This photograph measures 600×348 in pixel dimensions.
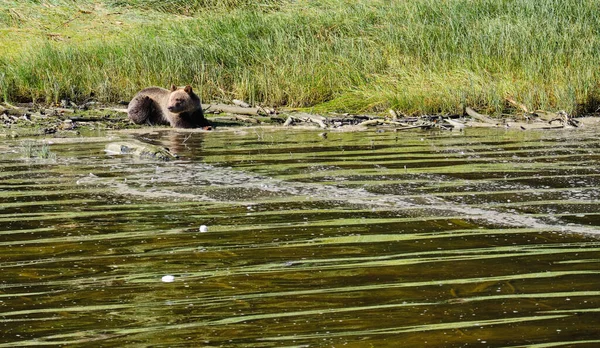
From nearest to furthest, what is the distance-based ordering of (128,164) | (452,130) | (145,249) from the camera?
(145,249) → (128,164) → (452,130)

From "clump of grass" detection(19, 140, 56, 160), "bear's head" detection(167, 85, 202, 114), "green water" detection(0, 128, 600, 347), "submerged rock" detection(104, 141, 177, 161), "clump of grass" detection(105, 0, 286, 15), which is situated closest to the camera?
"green water" detection(0, 128, 600, 347)

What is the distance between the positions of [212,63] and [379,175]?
28.8 feet

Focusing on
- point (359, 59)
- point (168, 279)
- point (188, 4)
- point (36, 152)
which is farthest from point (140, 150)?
point (188, 4)

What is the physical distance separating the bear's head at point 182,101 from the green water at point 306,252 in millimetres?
3923

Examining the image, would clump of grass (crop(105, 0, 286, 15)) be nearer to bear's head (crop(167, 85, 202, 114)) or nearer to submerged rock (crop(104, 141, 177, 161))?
bear's head (crop(167, 85, 202, 114))

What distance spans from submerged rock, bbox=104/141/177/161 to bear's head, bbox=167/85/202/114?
2.84 meters

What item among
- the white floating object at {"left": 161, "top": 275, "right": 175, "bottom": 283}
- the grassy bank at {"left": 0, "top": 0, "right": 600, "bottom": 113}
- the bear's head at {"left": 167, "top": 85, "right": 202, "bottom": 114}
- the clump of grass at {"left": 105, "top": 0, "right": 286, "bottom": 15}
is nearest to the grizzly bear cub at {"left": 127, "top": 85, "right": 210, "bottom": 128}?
the bear's head at {"left": 167, "top": 85, "right": 202, "bottom": 114}

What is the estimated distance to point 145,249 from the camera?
6.09 meters

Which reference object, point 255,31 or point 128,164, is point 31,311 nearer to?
point 128,164

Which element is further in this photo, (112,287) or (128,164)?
(128,164)

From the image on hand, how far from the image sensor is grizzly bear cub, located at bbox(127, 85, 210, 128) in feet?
47.8

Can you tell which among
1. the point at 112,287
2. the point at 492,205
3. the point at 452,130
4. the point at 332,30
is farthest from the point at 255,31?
the point at 112,287

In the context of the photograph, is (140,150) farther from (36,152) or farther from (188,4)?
(188,4)

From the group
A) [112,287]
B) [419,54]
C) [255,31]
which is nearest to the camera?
[112,287]
